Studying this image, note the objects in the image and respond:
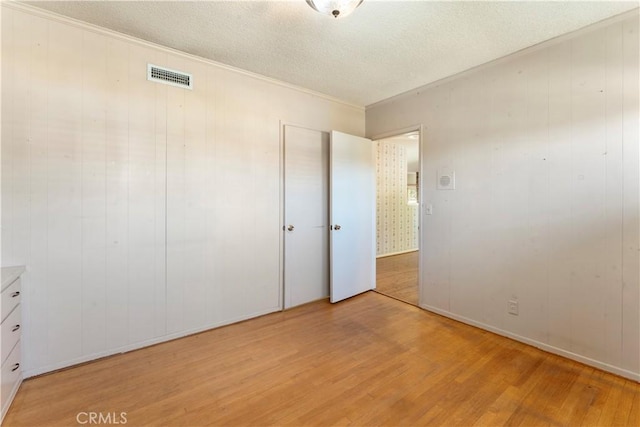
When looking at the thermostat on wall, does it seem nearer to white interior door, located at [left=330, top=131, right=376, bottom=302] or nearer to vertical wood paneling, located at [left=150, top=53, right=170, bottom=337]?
white interior door, located at [left=330, top=131, right=376, bottom=302]

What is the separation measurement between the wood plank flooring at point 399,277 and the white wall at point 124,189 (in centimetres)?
174

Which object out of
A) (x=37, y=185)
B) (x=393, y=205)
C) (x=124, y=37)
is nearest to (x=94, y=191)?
(x=37, y=185)

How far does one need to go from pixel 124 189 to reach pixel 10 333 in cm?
111

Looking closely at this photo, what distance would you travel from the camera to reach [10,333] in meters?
1.72

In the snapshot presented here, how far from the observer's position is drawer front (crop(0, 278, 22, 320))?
5.34 ft

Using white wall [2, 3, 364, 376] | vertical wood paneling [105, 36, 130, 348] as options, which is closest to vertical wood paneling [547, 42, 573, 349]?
white wall [2, 3, 364, 376]

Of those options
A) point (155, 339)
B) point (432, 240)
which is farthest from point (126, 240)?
point (432, 240)

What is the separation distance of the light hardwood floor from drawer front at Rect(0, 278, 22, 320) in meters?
0.56

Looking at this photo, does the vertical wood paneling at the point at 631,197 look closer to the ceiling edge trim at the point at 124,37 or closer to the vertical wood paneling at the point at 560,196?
the vertical wood paneling at the point at 560,196

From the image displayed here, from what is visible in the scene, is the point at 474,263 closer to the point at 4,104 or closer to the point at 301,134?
the point at 301,134

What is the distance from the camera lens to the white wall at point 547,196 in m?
1.99

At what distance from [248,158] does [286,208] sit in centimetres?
68

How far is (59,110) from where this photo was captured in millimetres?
2021

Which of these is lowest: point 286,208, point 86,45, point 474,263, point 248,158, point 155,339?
point 155,339
